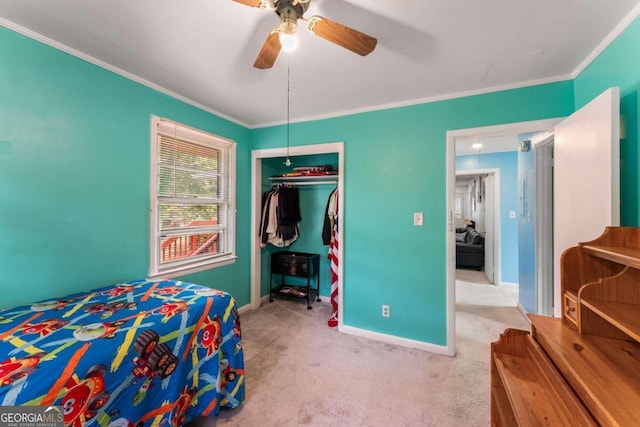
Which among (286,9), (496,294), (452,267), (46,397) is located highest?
(286,9)

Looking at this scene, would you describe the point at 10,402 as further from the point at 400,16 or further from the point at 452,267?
the point at 452,267

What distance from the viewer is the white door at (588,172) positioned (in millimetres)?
1260

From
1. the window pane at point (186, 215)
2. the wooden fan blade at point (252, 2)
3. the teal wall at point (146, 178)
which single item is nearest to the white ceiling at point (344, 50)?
the teal wall at point (146, 178)

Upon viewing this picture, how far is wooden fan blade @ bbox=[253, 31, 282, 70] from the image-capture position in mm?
1205

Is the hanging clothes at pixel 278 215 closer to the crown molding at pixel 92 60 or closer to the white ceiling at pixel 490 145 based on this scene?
the crown molding at pixel 92 60

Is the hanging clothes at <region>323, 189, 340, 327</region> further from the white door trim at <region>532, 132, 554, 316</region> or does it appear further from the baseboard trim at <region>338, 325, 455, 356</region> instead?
the white door trim at <region>532, 132, 554, 316</region>

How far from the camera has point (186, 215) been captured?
255cm

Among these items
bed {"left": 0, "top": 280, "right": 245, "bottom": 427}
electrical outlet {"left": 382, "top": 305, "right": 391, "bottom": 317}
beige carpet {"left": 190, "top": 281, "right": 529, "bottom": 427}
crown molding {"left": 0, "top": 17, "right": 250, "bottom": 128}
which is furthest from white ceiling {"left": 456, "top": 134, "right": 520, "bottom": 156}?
bed {"left": 0, "top": 280, "right": 245, "bottom": 427}

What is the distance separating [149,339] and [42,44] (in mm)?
1942

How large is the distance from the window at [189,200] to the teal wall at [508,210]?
4489 mm

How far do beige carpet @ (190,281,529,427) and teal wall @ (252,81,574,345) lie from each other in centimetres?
31

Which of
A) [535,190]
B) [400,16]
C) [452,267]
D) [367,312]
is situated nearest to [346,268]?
[367,312]

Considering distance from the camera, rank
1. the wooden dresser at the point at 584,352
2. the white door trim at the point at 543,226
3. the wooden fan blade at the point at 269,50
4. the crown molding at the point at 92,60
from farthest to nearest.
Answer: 1. the white door trim at the point at 543,226
2. the crown molding at the point at 92,60
3. the wooden fan blade at the point at 269,50
4. the wooden dresser at the point at 584,352

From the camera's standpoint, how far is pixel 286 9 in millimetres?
1114
